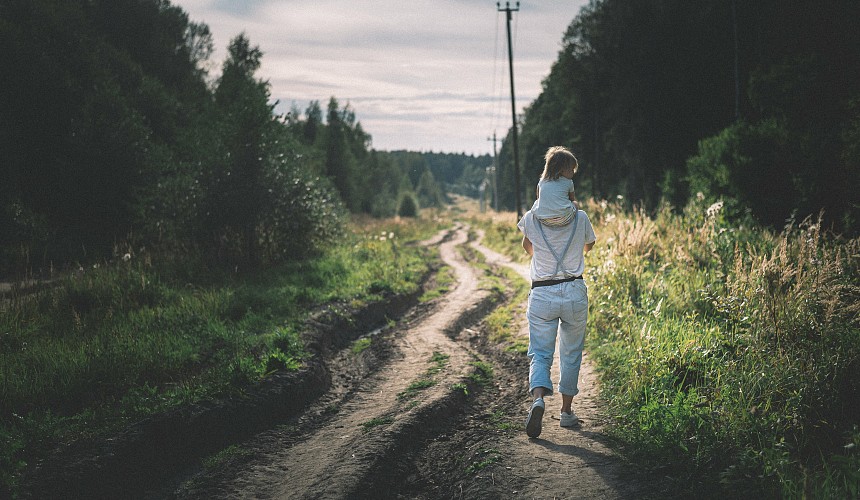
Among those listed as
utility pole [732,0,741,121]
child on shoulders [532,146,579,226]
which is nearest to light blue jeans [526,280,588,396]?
child on shoulders [532,146,579,226]

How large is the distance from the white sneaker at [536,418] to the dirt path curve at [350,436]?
3.78ft

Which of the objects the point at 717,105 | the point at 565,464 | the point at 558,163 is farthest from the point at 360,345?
the point at 717,105

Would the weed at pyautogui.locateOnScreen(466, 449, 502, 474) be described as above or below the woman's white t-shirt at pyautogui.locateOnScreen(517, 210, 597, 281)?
below

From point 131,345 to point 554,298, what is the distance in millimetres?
5446

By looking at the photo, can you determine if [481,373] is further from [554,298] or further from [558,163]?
[558,163]

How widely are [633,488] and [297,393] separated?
3.99 m

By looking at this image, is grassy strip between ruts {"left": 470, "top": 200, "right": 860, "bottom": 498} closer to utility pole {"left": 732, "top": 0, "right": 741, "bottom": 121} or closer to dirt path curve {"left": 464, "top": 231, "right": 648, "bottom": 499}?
dirt path curve {"left": 464, "top": 231, "right": 648, "bottom": 499}

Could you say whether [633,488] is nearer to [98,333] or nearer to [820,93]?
[98,333]

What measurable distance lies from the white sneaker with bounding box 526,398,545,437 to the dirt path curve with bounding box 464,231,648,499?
0.39ft

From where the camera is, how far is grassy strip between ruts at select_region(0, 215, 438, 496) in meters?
5.35

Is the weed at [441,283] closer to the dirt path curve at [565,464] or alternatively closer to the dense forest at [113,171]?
the dense forest at [113,171]

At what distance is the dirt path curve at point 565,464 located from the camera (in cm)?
394

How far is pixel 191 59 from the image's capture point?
118 ft

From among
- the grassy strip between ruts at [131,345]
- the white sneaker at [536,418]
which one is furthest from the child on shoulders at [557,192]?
the grassy strip between ruts at [131,345]
